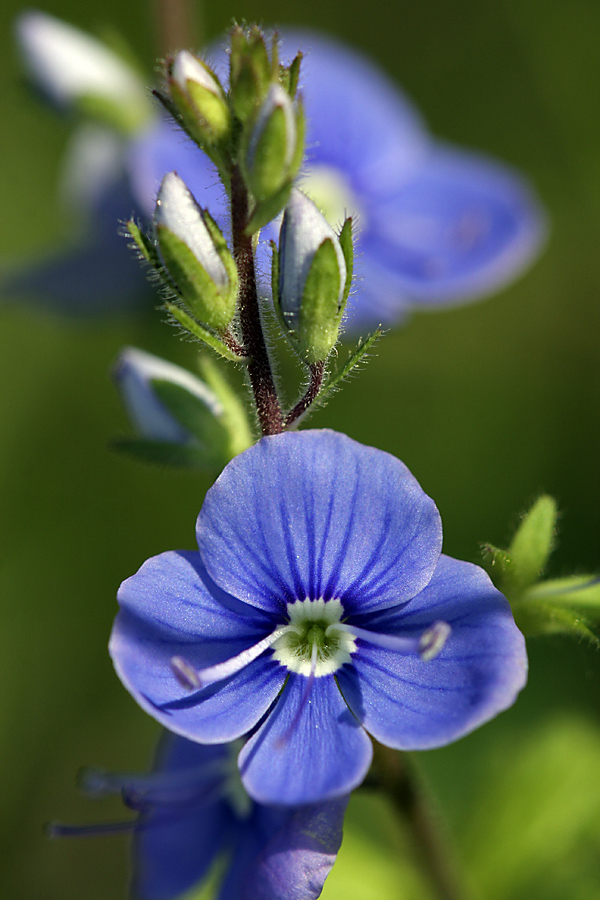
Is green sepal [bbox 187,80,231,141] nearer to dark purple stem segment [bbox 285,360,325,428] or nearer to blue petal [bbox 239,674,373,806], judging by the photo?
dark purple stem segment [bbox 285,360,325,428]

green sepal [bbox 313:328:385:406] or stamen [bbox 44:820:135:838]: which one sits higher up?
green sepal [bbox 313:328:385:406]

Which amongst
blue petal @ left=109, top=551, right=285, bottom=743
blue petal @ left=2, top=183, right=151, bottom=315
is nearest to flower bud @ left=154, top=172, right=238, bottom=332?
blue petal @ left=109, top=551, right=285, bottom=743

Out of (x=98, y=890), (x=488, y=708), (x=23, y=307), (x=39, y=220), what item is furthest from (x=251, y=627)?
(x=39, y=220)

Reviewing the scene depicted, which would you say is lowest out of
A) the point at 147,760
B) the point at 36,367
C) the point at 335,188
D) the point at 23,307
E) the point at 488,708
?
the point at 147,760

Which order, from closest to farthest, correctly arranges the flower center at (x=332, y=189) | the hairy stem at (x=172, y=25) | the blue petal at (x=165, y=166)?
the blue petal at (x=165, y=166) → the hairy stem at (x=172, y=25) → the flower center at (x=332, y=189)

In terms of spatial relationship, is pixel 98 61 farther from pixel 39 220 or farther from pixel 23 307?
pixel 39 220

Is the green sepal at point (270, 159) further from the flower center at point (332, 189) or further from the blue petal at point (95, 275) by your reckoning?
the flower center at point (332, 189)

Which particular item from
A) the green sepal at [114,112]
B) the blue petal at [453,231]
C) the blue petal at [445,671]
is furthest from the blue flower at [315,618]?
the green sepal at [114,112]
